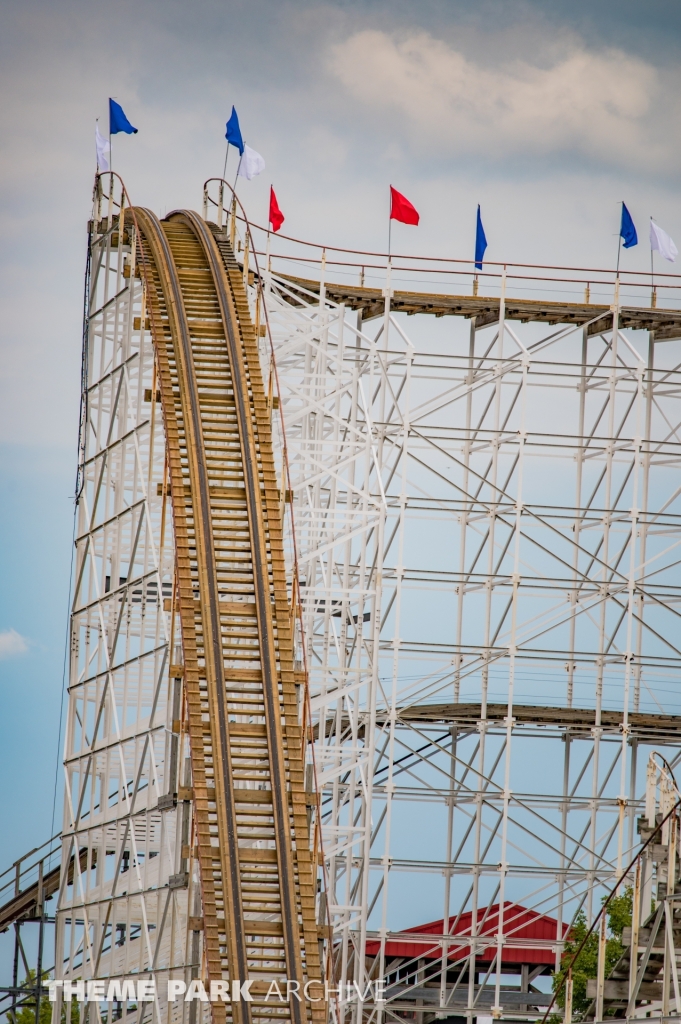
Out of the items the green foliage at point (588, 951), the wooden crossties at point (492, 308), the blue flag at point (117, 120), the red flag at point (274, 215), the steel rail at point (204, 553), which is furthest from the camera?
the red flag at point (274, 215)

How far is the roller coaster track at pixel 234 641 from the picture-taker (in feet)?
52.5

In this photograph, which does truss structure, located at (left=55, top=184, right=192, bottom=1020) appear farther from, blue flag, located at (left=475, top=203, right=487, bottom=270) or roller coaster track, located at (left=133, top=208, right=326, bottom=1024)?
blue flag, located at (left=475, top=203, right=487, bottom=270)

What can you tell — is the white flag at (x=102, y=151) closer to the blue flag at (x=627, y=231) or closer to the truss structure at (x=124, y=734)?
the truss structure at (x=124, y=734)

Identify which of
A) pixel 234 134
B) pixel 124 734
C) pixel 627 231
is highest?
pixel 234 134

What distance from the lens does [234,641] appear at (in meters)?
20.2

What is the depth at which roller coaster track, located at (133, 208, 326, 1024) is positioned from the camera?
1602 cm

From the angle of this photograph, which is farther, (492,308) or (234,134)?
(492,308)

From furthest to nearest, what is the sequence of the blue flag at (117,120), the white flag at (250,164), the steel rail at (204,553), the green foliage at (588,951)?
the white flag at (250,164)
the blue flag at (117,120)
the green foliage at (588,951)
the steel rail at (204,553)

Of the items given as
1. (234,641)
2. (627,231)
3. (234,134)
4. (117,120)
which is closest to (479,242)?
(627,231)

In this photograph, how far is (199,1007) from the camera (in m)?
16.1

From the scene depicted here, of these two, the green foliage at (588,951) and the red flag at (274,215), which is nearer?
the green foliage at (588,951)

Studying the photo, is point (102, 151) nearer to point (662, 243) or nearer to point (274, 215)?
point (274, 215)

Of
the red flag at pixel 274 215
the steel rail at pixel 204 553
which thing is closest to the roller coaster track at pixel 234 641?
the steel rail at pixel 204 553

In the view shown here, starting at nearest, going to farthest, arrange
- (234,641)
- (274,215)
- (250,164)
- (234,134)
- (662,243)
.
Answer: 1. (234,641)
2. (234,134)
3. (250,164)
4. (274,215)
5. (662,243)
